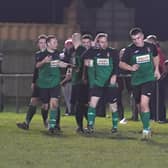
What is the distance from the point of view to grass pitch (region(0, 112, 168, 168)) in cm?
937

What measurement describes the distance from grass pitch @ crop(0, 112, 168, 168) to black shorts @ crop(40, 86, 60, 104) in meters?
0.56

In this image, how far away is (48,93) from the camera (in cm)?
1284

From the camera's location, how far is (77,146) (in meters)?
10.9

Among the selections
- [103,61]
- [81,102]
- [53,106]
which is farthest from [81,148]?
[81,102]

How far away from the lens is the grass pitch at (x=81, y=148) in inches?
369

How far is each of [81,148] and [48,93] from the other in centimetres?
234

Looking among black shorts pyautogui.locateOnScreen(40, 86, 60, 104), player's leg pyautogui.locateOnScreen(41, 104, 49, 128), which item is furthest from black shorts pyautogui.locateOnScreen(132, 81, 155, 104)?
player's leg pyautogui.locateOnScreen(41, 104, 49, 128)

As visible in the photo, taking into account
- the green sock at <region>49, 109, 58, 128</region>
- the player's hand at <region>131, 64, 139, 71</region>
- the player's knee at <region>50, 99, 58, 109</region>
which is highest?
the player's hand at <region>131, 64, 139, 71</region>

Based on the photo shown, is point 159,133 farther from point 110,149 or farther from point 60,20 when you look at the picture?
point 60,20

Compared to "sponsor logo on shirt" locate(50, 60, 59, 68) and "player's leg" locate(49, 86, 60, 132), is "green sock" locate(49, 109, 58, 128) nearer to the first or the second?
"player's leg" locate(49, 86, 60, 132)

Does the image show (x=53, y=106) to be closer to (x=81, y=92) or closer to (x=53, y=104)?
(x=53, y=104)

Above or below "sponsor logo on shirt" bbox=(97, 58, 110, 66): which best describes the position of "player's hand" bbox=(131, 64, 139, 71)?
below

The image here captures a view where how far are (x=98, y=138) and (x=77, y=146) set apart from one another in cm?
113

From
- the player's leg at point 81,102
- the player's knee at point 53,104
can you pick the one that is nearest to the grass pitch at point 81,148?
the player's leg at point 81,102
